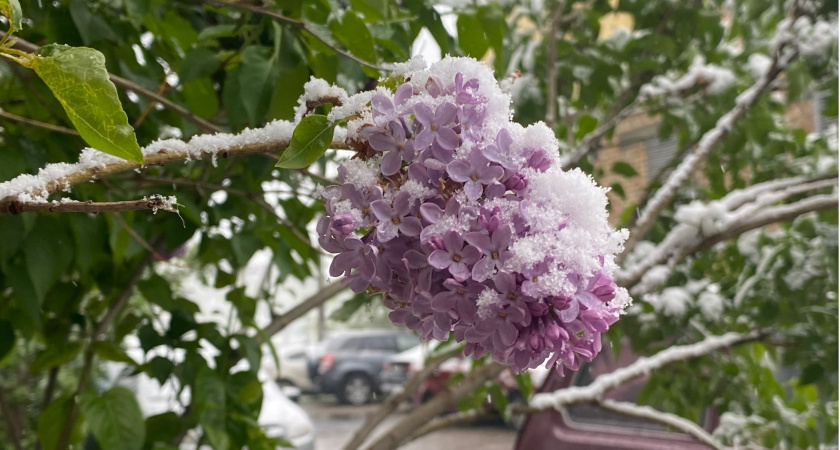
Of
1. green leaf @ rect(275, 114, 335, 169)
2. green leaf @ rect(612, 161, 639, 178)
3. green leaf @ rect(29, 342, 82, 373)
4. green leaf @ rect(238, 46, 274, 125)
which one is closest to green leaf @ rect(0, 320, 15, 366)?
green leaf @ rect(29, 342, 82, 373)

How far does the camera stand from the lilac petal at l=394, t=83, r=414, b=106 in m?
0.37

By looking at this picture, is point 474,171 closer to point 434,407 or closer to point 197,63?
point 197,63

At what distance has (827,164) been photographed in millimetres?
1610

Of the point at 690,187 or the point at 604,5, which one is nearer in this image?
the point at 604,5

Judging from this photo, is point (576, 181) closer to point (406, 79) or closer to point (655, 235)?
point (406, 79)

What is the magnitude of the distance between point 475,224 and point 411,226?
0.04 metres

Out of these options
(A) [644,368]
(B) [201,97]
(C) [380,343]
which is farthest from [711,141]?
(C) [380,343]

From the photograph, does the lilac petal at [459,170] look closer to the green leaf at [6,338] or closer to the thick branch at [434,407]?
the green leaf at [6,338]

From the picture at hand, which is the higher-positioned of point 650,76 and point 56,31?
point 650,76

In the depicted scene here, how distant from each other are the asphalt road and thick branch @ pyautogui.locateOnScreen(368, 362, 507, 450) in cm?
157

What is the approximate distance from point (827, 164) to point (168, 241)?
1537 millimetres

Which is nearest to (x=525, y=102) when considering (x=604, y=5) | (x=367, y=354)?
(x=604, y=5)

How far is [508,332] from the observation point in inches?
14.2

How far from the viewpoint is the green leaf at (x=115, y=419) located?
81 centimetres
